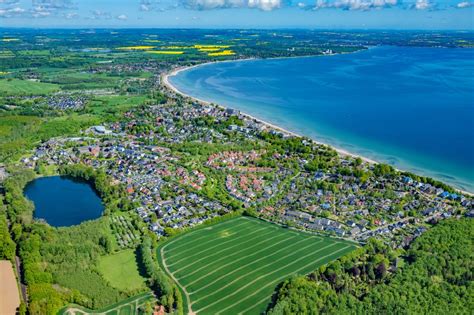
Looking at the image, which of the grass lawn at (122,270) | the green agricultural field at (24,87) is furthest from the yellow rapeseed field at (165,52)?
the grass lawn at (122,270)

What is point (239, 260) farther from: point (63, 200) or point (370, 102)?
point (370, 102)

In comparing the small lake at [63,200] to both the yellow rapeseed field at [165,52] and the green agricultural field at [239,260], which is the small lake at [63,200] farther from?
the yellow rapeseed field at [165,52]

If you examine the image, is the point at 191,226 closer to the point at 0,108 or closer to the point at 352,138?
the point at 352,138

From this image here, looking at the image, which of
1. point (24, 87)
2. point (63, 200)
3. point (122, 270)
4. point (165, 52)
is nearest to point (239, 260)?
point (122, 270)

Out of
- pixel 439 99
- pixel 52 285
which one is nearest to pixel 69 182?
pixel 52 285

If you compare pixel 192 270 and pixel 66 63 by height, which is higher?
pixel 66 63

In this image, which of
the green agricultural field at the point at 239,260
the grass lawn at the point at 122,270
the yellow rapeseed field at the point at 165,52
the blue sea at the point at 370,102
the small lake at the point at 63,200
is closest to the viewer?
the green agricultural field at the point at 239,260
